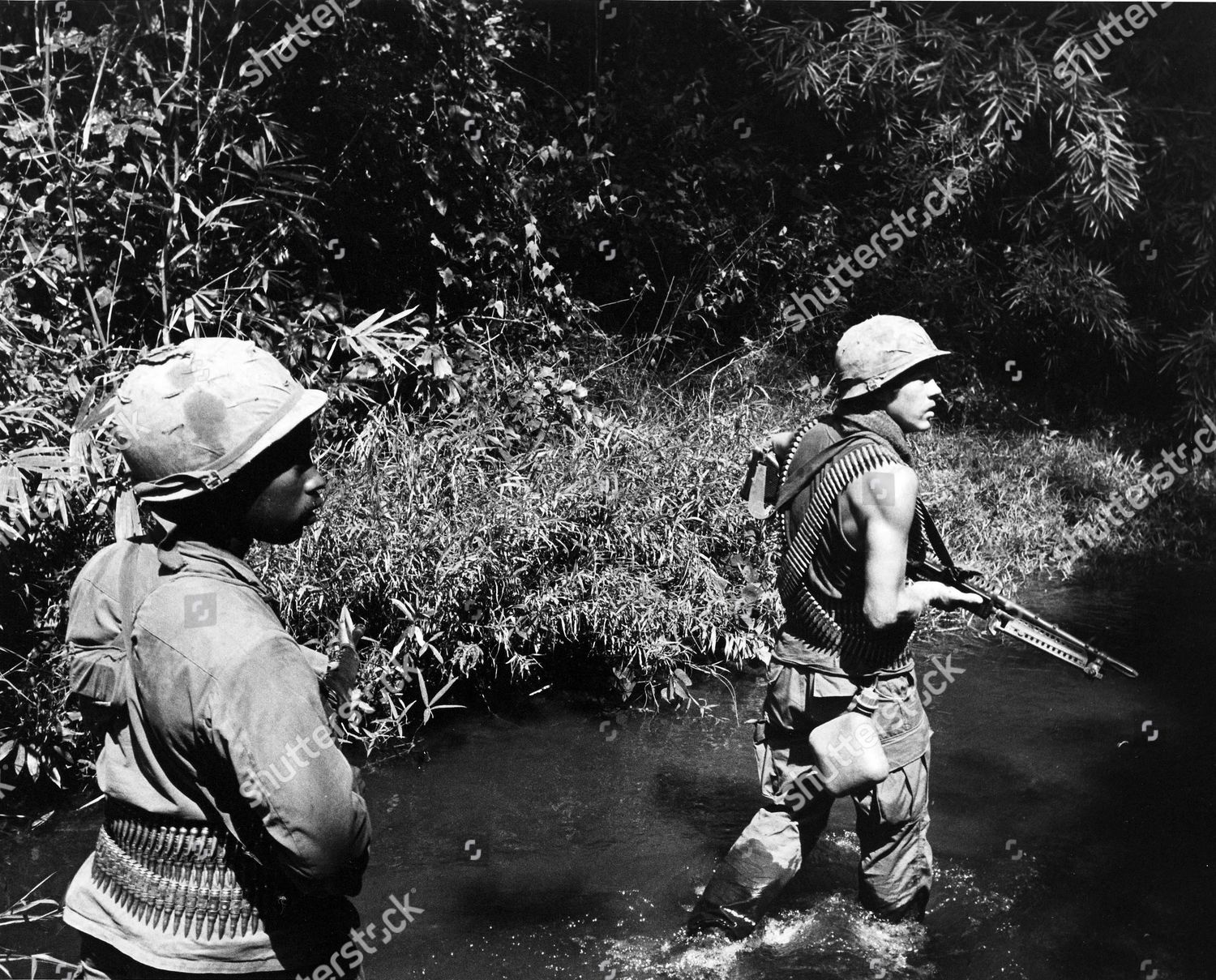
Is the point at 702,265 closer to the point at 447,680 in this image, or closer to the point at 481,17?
the point at 481,17

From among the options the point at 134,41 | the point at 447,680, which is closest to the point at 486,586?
the point at 447,680

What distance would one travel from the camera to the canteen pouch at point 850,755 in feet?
11.1

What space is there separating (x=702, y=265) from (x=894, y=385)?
598cm

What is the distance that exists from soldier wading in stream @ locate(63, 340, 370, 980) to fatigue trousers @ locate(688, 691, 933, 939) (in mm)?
1859

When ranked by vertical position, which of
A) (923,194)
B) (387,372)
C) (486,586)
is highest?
(923,194)

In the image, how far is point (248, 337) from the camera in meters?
5.93

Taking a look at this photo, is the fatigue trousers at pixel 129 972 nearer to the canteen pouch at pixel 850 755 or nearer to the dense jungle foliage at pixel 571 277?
the dense jungle foliage at pixel 571 277

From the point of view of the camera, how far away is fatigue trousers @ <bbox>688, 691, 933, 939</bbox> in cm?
350

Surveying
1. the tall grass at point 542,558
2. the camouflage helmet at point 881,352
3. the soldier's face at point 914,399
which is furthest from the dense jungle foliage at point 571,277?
the soldier's face at point 914,399

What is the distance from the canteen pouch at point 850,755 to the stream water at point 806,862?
2.26 feet

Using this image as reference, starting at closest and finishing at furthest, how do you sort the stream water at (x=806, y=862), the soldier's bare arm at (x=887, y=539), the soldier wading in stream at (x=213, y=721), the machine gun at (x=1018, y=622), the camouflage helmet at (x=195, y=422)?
the soldier wading in stream at (x=213, y=721) < the camouflage helmet at (x=195, y=422) < the soldier's bare arm at (x=887, y=539) < the machine gun at (x=1018, y=622) < the stream water at (x=806, y=862)

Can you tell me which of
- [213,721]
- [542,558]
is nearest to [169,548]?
[213,721]

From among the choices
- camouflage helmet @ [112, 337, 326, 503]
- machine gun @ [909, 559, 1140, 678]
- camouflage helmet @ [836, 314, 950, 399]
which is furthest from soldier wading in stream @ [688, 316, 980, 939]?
camouflage helmet @ [112, 337, 326, 503]

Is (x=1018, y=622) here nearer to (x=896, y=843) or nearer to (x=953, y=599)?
(x=953, y=599)
